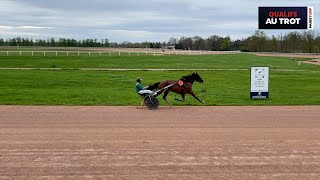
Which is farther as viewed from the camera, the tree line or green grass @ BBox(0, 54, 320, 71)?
the tree line

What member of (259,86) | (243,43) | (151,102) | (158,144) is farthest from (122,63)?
(243,43)

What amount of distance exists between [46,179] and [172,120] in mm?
6773

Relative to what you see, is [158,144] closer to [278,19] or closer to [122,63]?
[278,19]

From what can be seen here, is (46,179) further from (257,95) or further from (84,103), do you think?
(257,95)

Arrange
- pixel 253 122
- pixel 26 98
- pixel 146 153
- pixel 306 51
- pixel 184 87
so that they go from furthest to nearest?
pixel 306 51 < pixel 26 98 < pixel 184 87 < pixel 253 122 < pixel 146 153

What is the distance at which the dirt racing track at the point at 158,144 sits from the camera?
8055 millimetres

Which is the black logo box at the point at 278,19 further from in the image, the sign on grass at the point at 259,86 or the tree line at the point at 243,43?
the tree line at the point at 243,43

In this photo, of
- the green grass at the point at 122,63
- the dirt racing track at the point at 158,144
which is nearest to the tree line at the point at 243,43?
the green grass at the point at 122,63

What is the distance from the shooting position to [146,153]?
30.8ft

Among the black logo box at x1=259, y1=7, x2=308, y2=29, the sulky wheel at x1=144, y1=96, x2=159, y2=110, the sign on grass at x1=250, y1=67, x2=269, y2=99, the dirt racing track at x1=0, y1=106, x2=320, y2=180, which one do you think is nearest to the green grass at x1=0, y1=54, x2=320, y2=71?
the black logo box at x1=259, y1=7, x2=308, y2=29

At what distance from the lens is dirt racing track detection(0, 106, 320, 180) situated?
805 centimetres

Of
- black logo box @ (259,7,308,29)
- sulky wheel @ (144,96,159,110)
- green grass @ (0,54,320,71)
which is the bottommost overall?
sulky wheel @ (144,96,159,110)

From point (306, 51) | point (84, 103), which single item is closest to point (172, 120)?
point (84, 103)

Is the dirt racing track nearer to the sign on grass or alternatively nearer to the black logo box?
the sign on grass
